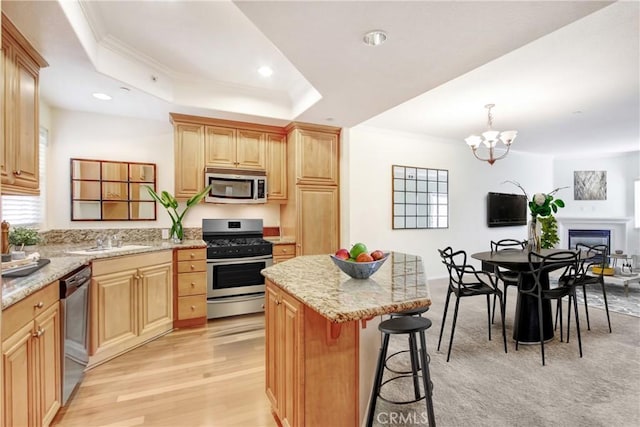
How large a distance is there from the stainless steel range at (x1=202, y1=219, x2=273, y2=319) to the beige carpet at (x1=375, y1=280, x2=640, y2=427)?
1.61m

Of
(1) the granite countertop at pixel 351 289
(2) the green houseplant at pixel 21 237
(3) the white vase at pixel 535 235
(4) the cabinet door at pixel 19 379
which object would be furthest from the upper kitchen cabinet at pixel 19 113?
(3) the white vase at pixel 535 235

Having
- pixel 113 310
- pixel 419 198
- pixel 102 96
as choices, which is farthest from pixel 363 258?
pixel 419 198

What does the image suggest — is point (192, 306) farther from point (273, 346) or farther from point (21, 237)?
point (273, 346)

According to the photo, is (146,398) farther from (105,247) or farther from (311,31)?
(311,31)

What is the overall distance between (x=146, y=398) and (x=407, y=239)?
160 inches

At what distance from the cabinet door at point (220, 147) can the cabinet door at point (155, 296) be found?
50.4 inches

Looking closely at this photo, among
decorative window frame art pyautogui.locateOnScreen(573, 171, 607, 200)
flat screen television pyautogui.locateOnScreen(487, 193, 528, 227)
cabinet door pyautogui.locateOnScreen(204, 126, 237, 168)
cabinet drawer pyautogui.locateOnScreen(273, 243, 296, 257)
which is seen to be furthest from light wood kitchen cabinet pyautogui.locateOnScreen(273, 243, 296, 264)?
decorative window frame art pyautogui.locateOnScreen(573, 171, 607, 200)

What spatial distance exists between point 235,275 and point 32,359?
203cm

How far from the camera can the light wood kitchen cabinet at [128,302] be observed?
8.63 ft

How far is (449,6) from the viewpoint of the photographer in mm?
1779

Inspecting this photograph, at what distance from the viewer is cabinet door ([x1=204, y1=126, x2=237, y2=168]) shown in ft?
12.5

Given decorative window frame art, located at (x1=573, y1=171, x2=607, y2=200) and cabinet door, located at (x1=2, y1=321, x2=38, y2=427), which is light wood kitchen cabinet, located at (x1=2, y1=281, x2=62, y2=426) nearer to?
cabinet door, located at (x1=2, y1=321, x2=38, y2=427)

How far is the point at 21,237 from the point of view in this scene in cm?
264

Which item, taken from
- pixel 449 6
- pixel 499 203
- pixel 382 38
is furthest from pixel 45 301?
pixel 499 203
